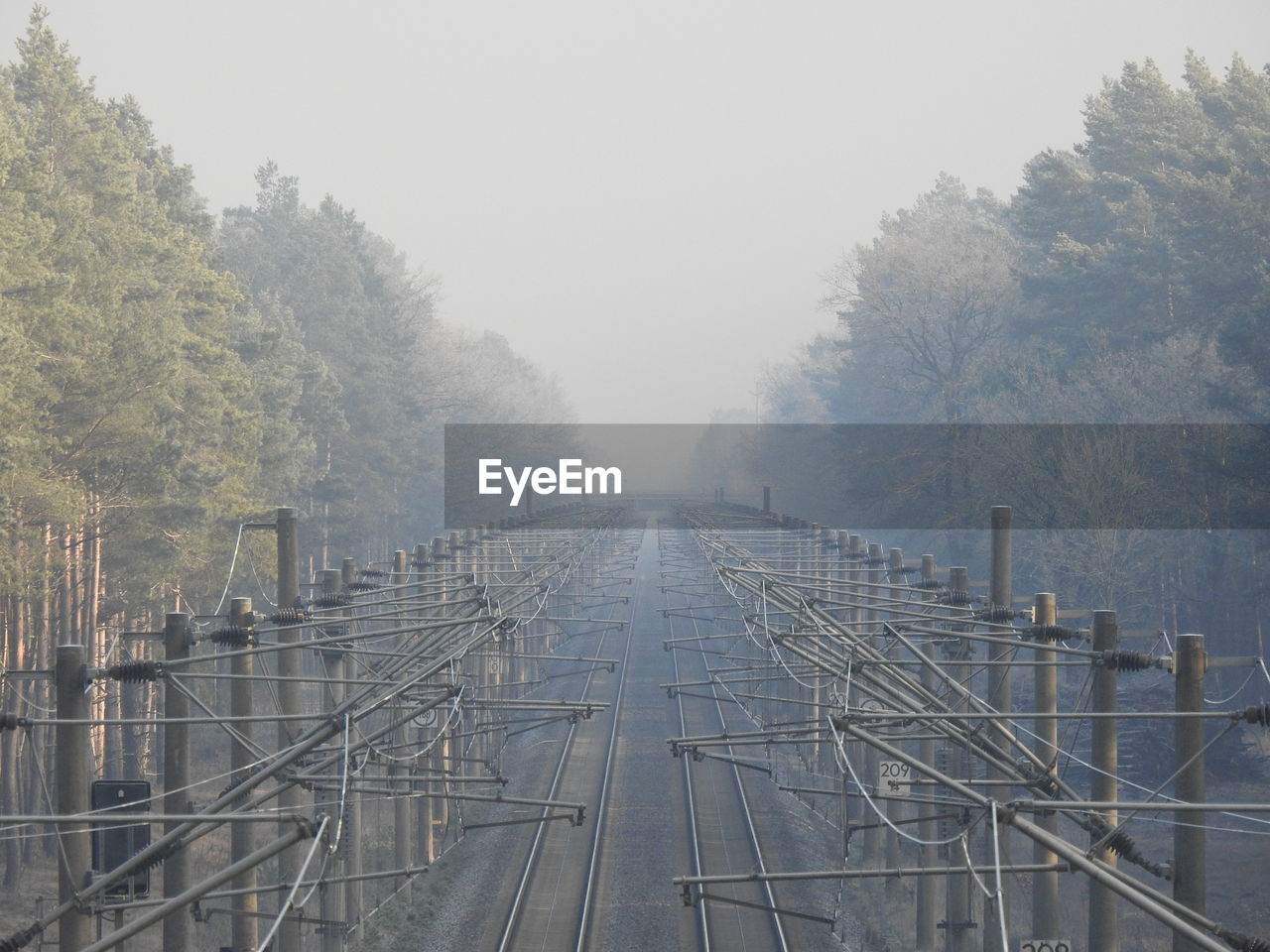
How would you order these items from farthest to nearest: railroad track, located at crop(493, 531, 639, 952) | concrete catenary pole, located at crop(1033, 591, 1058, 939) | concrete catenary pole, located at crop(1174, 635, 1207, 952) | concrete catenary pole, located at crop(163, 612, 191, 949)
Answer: railroad track, located at crop(493, 531, 639, 952), concrete catenary pole, located at crop(163, 612, 191, 949), concrete catenary pole, located at crop(1033, 591, 1058, 939), concrete catenary pole, located at crop(1174, 635, 1207, 952)

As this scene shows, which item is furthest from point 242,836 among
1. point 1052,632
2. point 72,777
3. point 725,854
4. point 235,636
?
point 725,854

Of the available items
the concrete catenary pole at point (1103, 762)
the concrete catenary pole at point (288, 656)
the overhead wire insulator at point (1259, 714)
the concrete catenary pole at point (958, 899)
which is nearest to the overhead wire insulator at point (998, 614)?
the concrete catenary pole at point (958, 899)

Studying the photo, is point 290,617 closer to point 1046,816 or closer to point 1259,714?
point 1046,816

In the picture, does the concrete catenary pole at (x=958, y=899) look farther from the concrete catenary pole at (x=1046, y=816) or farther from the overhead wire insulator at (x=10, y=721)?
the overhead wire insulator at (x=10, y=721)

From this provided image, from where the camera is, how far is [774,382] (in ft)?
471

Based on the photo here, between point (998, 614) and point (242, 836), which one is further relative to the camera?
point (998, 614)

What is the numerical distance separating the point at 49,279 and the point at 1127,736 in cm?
2018

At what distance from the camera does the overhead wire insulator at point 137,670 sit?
949 cm

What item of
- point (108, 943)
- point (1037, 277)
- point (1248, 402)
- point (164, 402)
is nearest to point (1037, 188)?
point (1037, 277)

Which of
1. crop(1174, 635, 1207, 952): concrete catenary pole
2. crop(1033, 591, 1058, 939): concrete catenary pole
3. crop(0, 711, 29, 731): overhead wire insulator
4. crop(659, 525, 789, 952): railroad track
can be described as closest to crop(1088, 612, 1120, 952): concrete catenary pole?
crop(1033, 591, 1058, 939): concrete catenary pole

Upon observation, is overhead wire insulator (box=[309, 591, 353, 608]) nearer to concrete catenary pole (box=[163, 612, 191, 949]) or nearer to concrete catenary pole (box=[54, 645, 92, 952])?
concrete catenary pole (box=[163, 612, 191, 949])

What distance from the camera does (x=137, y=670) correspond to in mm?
9578

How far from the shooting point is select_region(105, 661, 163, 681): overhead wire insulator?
9492 millimetres

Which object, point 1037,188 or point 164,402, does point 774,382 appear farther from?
point 164,402
